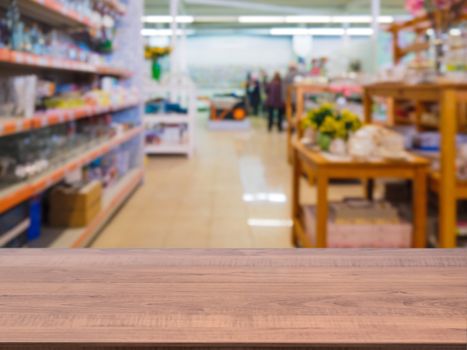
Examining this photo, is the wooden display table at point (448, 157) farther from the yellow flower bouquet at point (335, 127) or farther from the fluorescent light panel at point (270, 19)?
the fluorescent light panel at point (270, 19)

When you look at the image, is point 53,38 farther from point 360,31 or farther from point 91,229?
point 360,31

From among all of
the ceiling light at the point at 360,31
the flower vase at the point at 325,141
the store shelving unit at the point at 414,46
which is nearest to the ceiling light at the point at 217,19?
the ceiling light at the point at 360,31

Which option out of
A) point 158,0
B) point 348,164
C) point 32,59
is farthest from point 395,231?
point 158,0

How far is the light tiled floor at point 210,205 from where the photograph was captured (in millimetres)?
4238

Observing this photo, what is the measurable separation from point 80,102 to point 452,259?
142 inches

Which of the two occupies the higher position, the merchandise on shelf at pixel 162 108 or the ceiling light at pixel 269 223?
the merchandise on shelf at pixel 162 108

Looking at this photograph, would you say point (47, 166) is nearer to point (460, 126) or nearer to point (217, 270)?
point (217, 270)

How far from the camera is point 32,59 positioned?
3256mm

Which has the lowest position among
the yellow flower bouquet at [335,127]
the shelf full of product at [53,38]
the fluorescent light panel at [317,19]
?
the yellow flower bouquet at [335,127]

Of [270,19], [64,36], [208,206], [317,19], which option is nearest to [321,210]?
[208,206]

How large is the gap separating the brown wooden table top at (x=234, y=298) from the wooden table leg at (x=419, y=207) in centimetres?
203

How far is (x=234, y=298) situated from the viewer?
3.38 feet

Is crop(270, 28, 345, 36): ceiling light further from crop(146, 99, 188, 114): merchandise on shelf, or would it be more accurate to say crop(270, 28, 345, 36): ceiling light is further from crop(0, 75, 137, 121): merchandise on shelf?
crop(0, 75, 137, 121): merchandise on shelf

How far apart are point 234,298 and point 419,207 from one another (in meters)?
2.51
